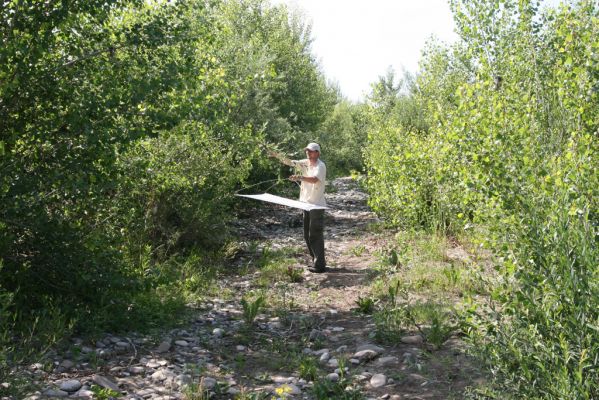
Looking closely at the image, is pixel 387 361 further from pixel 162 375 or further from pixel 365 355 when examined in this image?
pixel 162 375

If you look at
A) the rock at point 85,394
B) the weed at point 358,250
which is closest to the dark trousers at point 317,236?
the weed at point 358,250

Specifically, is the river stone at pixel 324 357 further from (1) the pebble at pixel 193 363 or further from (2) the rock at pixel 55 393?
(2) the rock at pixel 55 393

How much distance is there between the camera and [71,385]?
5035 millimetres

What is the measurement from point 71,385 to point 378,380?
278 cm

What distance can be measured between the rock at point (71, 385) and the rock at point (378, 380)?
266 cm

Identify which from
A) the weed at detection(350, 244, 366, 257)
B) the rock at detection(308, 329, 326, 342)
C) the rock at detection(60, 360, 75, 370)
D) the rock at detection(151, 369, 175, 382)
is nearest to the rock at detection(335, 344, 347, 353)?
the rock at detection(308, 329, 326, 342)

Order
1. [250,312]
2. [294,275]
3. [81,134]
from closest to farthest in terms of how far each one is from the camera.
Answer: [81,134] < [250,312] < [294,275]

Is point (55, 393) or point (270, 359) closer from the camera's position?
point (55, 393)

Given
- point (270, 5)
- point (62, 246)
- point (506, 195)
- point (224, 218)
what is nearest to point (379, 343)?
point (506, 195)

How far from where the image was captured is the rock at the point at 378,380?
5465 millimetres

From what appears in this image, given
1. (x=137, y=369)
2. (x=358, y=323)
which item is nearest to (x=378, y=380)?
(x=358, y=323)

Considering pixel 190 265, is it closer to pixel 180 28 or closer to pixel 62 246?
pixel 62 246

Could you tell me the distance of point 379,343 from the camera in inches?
258

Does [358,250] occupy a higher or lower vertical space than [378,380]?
higher
